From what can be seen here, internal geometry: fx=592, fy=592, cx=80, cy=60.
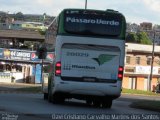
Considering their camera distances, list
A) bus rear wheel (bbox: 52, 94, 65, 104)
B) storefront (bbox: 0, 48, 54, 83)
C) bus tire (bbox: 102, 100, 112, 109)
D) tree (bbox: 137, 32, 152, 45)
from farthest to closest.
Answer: tree (bbox: 137, 32, 152, 45) → storefront (bbox: 0, 48, 54, 83) → bus rear wheel (bbox: 52, 94, 65, 104) → bus tire (bbox: 102, 100, 112, 109)

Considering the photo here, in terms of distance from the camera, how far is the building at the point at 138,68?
86000 millimetres

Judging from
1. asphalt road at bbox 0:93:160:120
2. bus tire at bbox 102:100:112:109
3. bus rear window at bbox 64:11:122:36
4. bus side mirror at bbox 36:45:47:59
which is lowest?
bus tire at bbox 102:100:112:109

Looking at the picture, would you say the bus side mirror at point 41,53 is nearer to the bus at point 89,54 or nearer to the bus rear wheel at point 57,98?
the bus rear wheel at point 57,98

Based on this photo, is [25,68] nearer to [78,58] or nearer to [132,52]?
[132,52]

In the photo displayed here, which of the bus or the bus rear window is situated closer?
the bus

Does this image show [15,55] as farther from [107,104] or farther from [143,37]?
[107,104]

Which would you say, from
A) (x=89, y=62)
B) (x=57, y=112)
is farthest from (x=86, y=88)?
(x=57, y=112)

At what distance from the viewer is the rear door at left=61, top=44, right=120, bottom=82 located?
23.2 m

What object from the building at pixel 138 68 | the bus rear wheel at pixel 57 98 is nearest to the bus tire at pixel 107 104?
the bus rear wheel at pixel 57 98

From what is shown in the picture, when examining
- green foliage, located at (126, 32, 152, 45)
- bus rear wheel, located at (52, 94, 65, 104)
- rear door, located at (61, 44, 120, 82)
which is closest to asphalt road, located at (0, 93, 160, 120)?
bus rear wheel, located at (52, 94, 65, 104)

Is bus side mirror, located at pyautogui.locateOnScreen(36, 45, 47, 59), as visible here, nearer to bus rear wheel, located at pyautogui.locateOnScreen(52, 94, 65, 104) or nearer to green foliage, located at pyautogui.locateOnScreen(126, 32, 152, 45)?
bus rear wheel, located at pyautogui.locateOnScreen(52, 94, 65, 104)

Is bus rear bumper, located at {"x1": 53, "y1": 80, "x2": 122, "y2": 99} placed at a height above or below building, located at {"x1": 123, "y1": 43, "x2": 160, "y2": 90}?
above

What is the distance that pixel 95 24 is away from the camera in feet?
77.1

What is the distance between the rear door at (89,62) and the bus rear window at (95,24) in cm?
60
